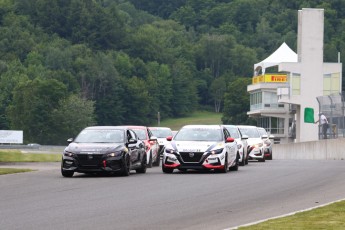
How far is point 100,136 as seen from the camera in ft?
107

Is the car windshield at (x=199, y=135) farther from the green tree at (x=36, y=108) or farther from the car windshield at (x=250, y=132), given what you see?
the green tree at (x=36, y=108)

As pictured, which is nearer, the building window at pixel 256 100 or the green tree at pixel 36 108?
the building window at pixel 256 100

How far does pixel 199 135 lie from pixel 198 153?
1423 millimetres

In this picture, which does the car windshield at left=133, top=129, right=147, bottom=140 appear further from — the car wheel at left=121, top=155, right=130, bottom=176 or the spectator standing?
the spectator standing

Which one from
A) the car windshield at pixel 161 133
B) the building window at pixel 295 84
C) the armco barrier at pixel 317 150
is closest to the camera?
the car windshield at pixel 161 133

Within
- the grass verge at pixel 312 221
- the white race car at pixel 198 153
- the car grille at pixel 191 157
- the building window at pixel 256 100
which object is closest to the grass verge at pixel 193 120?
the building window at pixel 256 100

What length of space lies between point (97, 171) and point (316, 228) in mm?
15292

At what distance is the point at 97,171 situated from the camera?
31.4 metres

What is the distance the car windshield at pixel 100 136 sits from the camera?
106 feet

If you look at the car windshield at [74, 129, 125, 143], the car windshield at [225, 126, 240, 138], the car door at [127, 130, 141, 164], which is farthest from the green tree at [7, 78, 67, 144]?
the car windshield at [74, 129, 125, 143]

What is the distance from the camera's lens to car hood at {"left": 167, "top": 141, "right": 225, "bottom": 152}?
32.8m

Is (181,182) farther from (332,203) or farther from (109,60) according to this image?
(109,60)

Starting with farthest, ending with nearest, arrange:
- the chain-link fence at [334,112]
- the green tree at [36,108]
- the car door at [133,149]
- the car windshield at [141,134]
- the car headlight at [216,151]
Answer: the green tree at [36,108], the chain-link fence at [334,112], the car windshield at [141,134], the car headlight at [216,151], the car door at [133,149]

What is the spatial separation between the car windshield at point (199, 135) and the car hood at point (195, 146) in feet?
1.58
